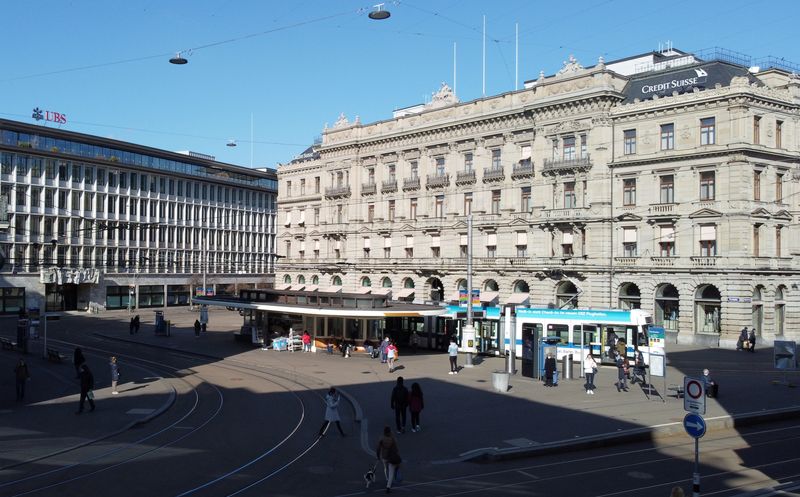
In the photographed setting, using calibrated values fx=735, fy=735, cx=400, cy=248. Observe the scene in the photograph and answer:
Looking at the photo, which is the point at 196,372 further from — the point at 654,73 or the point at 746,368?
the point at 654,73

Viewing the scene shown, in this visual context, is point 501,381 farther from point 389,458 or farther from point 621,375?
point 389,458

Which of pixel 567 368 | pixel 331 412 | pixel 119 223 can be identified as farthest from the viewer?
pixel 119 223

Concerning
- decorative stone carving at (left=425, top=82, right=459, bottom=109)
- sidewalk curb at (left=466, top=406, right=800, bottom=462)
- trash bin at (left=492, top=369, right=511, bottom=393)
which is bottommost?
sidewalk curb at (left=466, top=406, right=800, bottom=462)

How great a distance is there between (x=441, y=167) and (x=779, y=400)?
46.0 m

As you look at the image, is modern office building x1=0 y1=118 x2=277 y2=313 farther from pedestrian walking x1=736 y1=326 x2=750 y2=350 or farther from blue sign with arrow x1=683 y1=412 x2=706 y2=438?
blue sign with arrow x1=683 y1=412 x2=706 y2=438

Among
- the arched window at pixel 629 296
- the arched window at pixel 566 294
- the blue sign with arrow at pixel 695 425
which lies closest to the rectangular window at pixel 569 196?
the arched window at pixel 566 294

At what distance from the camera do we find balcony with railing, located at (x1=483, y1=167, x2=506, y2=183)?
2601 inches

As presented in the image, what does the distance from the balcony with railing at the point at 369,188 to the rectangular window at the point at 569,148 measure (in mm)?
23566

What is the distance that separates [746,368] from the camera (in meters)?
41.6

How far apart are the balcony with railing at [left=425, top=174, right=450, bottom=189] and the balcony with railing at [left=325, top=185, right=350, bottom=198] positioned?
40.1 feet

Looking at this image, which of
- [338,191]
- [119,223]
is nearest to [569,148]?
[338,191]

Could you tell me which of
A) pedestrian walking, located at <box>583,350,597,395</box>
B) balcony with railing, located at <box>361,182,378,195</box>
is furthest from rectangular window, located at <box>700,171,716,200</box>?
balcony with railing, located at <box>361,182,378,195</box>

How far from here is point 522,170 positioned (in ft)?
210

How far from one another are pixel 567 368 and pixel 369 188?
149 feet
